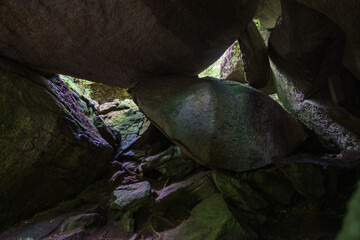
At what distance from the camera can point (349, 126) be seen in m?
6.12

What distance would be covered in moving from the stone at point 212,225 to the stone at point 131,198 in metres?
1.41

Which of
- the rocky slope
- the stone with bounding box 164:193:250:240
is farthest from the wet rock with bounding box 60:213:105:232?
the stone with bounding box 164:193:250:240

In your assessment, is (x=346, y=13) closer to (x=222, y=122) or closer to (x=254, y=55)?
(x=222, y=122)

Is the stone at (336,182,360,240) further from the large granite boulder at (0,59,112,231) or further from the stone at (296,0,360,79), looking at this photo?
the large granite boulder at (0,59,112,231)

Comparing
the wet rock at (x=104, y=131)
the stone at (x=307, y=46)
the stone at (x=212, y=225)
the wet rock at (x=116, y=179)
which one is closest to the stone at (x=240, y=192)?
the stone at (x=212, y=225)

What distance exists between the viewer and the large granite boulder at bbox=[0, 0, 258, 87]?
15.7 feet

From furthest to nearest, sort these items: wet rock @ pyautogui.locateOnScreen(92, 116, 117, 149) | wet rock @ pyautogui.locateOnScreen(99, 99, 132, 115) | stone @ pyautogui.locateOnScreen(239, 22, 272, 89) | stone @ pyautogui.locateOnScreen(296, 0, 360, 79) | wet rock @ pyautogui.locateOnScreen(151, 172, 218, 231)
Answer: wet rock @ pyautogui.locateOnScreen(99, 99, 132, 115), wet rock @ pyautogui.locateOnScreen(92, 116, 117, 149), stone @ pyautogui.locateOnScreen(239, 22, 272, 89), wet rock @ pyautogui.locateOnScreen(151, 172, 218, 231), stone @ pyautogui.locateOnScreen(296, 0, 360, 79)

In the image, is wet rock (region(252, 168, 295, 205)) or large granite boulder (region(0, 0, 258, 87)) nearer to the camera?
large granite boulder (region(0, 0, 258, 87))

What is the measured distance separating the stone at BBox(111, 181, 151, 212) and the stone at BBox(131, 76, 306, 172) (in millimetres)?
2042

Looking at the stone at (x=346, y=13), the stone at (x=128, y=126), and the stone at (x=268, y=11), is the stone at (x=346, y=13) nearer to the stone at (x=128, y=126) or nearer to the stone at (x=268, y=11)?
the stone at (x=268, y=11)

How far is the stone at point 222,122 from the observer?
17.9ft

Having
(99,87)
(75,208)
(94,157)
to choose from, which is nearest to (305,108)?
(94,157)

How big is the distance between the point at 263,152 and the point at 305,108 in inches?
138

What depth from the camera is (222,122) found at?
18.8 feet
